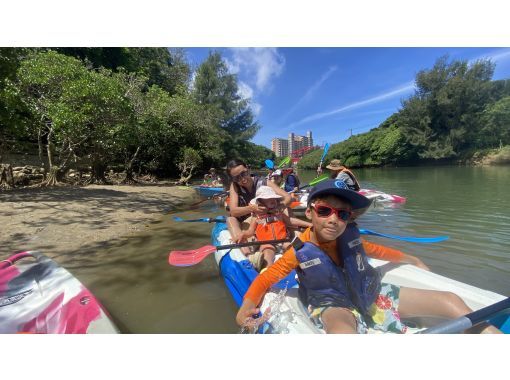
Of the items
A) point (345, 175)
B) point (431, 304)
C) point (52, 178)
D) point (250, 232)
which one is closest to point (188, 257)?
point (250, 232)

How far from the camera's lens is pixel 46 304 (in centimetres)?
244

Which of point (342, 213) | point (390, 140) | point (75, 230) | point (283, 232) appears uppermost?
point (390, 140)

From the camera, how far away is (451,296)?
1926 mm

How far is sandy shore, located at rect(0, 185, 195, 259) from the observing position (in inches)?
199

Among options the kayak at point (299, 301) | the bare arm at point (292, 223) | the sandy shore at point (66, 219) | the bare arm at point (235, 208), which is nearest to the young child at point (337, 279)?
the kayak at point (299, 301)

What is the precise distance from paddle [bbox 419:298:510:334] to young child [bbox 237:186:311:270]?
179 cm

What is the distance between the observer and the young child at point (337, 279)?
1854mm

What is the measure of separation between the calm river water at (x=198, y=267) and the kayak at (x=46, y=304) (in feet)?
1.80

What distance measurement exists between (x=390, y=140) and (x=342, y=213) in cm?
3871

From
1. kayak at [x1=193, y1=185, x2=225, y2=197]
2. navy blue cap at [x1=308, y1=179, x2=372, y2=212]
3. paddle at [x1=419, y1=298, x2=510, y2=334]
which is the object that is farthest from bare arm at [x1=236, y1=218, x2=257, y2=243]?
kayak at [x1=193, y1=185, x2=225, y2=197]

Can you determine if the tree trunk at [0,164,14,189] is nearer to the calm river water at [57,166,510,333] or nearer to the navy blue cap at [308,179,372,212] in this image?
the calm river water at [57,166,510,333]

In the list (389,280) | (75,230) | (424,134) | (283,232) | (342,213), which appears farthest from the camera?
(424,134)
